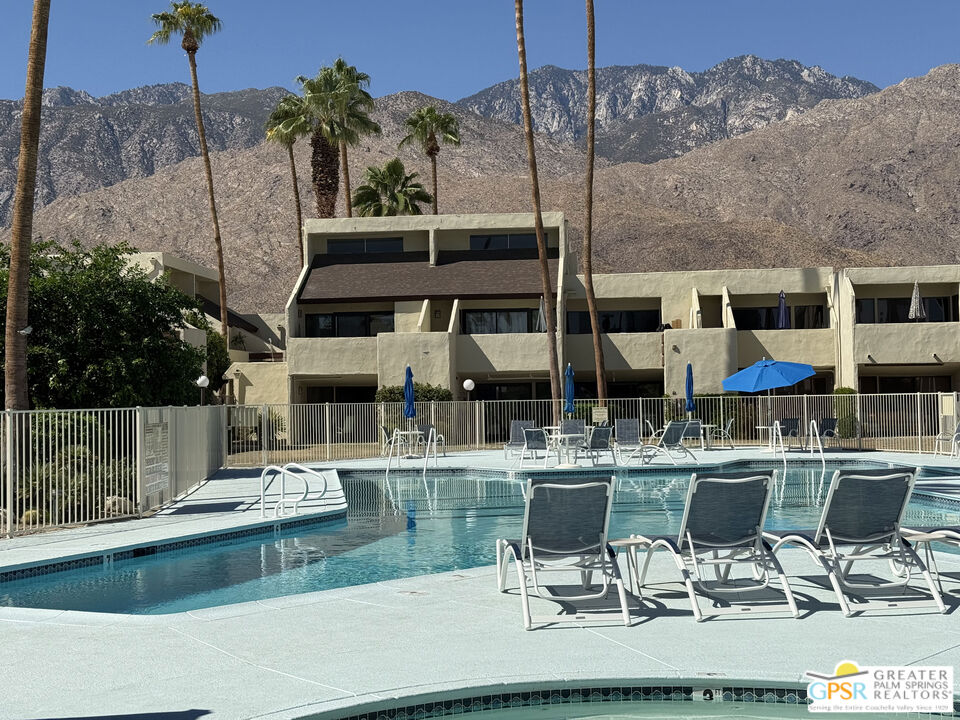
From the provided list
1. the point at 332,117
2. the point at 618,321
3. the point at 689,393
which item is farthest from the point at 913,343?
the point at 332,117

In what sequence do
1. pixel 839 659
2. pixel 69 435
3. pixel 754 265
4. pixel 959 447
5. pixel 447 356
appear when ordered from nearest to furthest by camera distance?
pixel 839 659, pixel 69 435, pixel 959 447, pixel 447 356, pixel 754 265

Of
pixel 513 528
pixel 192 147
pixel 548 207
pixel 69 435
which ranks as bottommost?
pixel 513 528

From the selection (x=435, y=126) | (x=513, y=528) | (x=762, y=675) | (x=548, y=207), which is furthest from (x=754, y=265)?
(x=762, y=675)

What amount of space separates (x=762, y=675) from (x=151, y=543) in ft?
26.1

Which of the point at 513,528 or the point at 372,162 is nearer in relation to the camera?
the point at 513,528

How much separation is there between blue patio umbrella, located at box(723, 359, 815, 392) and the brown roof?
12.9 meters

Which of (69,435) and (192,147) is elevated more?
(192,147)

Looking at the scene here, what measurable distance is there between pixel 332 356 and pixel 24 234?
20.6 metres

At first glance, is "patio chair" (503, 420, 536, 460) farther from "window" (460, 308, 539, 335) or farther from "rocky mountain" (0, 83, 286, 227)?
"rocky mountain" (0, 83, 286, 227)

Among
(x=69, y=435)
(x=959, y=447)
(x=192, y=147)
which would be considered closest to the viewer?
(x=69, y=435)

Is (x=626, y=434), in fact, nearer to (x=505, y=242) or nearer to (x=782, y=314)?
(x=782, y=314)

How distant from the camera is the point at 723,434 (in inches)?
1154

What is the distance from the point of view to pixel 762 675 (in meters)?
5.73

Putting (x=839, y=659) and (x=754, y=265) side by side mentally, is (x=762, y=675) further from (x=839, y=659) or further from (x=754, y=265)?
(x=754, y=265)
